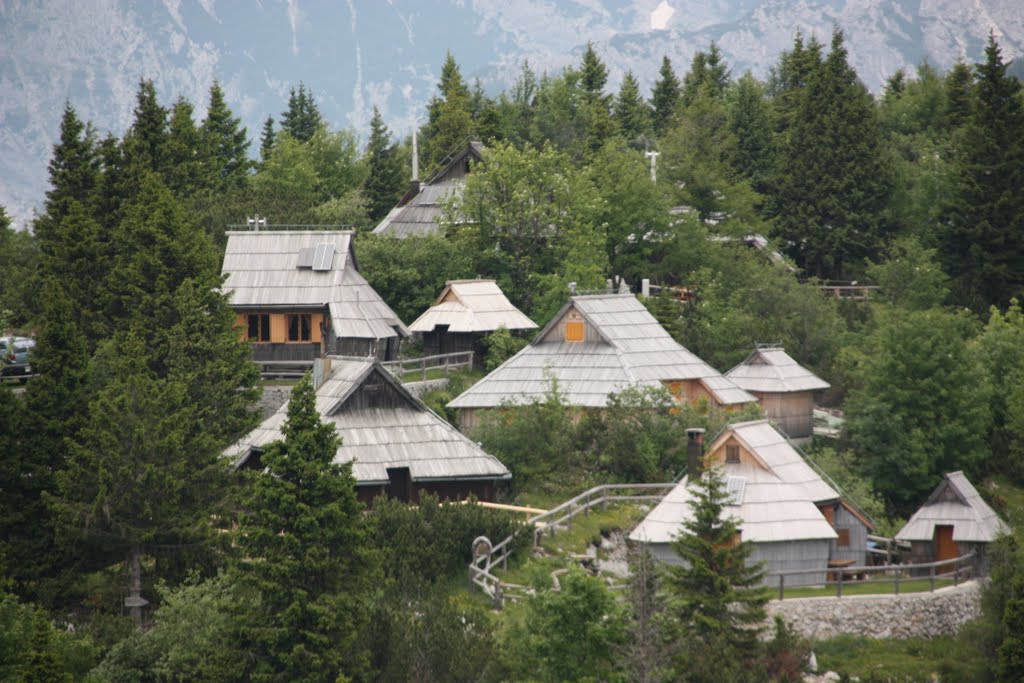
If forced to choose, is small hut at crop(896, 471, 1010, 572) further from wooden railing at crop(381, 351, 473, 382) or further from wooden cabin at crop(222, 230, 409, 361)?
wooden cabin at crop(222, 230, 409, 361)

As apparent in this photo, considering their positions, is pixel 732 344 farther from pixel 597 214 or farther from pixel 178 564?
pixel 178 564

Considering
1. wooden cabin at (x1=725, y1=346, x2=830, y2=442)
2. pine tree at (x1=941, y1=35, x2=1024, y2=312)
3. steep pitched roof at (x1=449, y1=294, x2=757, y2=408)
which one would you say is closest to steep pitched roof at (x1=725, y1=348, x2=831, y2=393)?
wooden cabin at (x1=725, y1=346, x2=830, y2=442)

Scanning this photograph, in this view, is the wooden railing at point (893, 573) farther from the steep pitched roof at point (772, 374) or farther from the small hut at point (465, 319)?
the small hut at point (465, 319)

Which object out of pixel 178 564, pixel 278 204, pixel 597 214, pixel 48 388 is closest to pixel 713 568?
pixel 178 564

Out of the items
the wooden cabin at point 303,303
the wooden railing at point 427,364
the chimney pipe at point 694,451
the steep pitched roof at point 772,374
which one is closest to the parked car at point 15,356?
the wooden cabin at point 303,303

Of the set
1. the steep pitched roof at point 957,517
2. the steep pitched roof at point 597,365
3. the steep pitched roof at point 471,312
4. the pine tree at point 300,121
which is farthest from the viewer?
the pine tree at point 300,121

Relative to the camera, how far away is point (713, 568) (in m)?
40.0

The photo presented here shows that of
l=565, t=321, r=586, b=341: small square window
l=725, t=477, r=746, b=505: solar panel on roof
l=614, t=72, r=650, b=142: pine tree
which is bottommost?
l=725, t=477, r=746, b=505: solar panel on roof

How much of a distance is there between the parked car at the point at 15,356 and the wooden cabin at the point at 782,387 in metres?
27.5

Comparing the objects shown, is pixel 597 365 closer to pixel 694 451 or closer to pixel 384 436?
pixel 694 451

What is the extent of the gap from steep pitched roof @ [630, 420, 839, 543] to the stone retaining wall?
8.09 feet

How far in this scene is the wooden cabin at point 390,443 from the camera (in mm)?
50344

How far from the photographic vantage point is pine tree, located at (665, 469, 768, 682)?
124 ft

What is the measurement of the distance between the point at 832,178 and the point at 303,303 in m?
33.7
